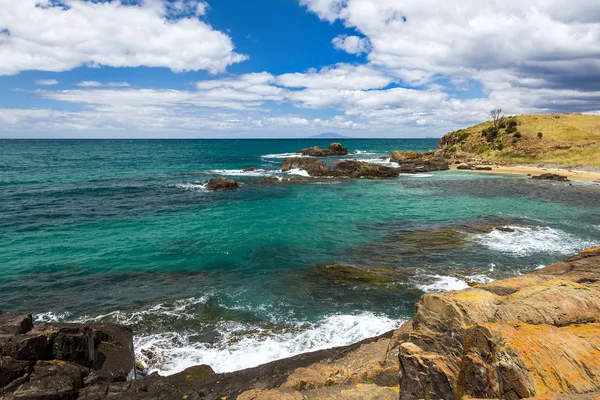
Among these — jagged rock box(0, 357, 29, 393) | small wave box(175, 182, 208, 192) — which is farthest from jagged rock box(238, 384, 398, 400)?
small wave box(175, 182, 208, 192)

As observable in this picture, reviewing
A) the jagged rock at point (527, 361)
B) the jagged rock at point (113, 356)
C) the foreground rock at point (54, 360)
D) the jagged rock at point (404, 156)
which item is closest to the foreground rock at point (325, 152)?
the jagged rock at point (404, 156)

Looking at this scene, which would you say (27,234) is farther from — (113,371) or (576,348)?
(576,348)

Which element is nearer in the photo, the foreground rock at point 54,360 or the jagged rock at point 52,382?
the jagged rock at point 52,382

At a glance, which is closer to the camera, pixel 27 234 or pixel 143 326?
pixel 143 326

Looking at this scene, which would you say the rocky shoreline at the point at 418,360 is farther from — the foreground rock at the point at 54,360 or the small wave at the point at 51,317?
the small wave at the point at 51,317

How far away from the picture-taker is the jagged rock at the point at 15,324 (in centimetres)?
1135

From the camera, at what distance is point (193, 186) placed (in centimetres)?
5819

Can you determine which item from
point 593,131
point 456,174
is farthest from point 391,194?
point 593,131

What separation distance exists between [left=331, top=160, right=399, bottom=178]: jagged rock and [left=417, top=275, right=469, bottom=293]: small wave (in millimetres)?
49318

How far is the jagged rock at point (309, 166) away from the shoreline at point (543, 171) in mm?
33411

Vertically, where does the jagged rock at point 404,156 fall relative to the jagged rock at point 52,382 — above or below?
above

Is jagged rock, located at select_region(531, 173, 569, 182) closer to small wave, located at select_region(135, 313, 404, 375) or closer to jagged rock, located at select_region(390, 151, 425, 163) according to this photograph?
jagged rock, located at select_region(390, 151, 425, 163)

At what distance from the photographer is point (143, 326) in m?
16.6

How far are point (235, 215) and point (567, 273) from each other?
100 ft
